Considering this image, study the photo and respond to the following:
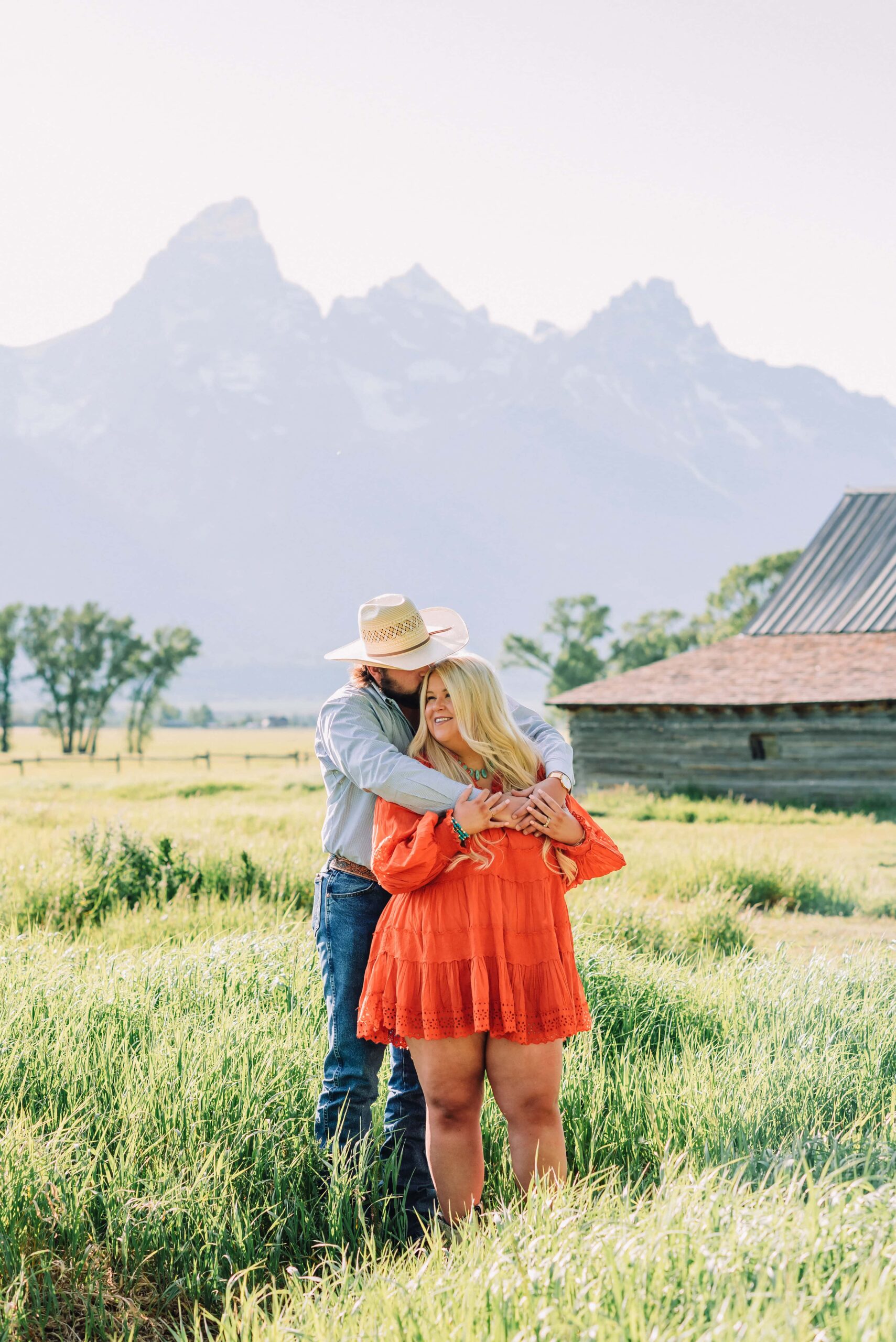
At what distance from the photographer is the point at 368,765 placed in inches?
113

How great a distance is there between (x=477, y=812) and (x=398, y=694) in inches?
26.8

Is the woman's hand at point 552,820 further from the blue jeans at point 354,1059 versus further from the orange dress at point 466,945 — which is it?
the blue jeans at point 354,1059

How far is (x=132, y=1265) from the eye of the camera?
2.77 meters

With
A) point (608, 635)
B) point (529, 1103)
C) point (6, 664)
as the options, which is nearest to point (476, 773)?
point (529, 1103)

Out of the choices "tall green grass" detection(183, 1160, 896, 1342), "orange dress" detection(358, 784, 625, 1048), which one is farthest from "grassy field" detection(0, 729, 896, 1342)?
"orange dress" detection(358, 784, 625, 1048)

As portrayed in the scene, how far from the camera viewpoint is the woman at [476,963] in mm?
2678

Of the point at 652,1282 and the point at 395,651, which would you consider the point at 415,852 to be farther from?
the point at 652,1282

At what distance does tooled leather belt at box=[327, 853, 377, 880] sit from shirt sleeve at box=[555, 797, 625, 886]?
65 cm

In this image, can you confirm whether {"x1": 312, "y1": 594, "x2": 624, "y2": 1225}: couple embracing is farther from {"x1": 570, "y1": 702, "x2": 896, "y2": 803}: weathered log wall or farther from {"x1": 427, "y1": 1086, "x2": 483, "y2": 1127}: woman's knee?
{"x1": 570, "y1": 702, "x2": 896, "y2": 803}: weathered log wall

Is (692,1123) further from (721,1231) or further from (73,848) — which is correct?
(73,848)

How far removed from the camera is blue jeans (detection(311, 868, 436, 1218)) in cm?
316

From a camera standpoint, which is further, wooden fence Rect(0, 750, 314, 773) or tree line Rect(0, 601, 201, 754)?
tree line Rect(0, 601, 201, 754)

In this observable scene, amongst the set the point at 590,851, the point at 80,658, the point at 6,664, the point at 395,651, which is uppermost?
the point at 80,658

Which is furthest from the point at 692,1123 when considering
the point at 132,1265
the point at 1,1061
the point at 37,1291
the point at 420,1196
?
the point at 1,1061
